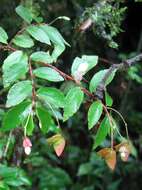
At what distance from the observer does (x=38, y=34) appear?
3.00 feet

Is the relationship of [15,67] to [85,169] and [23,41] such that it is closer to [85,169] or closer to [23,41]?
[23,41]

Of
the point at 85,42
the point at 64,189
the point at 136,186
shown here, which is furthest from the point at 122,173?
the point at 85,42

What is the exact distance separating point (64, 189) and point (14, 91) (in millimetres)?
1359

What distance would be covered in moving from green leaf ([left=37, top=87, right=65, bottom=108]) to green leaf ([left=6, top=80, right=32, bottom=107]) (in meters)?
0.02

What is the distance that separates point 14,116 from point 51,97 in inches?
2.8

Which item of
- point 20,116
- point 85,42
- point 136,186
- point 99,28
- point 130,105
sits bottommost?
point 136,186

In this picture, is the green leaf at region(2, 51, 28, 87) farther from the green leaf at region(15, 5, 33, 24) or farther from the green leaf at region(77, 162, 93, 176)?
the green leaf at region(77, 162, 93, 176)

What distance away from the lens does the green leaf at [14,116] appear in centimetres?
80

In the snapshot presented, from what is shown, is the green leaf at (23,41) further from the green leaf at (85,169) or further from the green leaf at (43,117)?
the green leaf at (85,169)

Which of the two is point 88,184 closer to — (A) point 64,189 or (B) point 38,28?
(A) point 64,189

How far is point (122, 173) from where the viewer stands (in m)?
2.45

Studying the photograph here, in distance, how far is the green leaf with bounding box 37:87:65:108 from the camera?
0.83 m

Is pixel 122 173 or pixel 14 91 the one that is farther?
pixel 122 173

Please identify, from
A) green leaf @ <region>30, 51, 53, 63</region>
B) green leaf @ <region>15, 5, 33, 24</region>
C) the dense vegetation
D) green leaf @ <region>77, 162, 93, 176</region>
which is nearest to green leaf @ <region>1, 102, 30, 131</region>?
the dense vegetation
